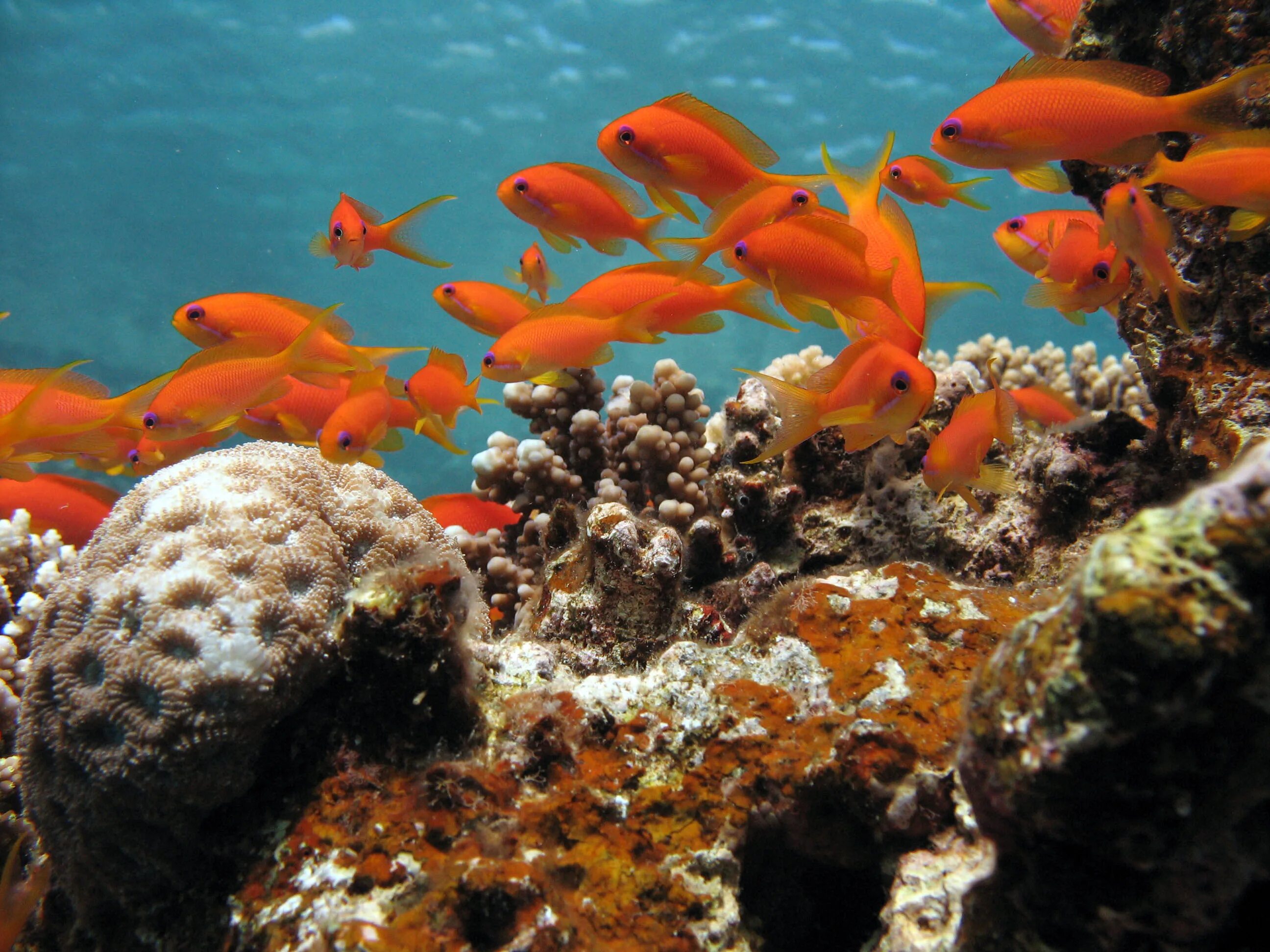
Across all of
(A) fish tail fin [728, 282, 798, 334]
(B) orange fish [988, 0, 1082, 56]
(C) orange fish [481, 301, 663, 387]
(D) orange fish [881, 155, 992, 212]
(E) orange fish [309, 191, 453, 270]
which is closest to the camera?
(A) fish tail fin [728, 282, 798, 334]

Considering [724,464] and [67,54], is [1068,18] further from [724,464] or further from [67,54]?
[67,54]

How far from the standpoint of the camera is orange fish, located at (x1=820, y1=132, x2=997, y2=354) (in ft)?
9.00

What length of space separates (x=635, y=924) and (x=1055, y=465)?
8.62 feet

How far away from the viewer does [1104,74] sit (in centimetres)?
246

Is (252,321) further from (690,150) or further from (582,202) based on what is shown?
(690,150)

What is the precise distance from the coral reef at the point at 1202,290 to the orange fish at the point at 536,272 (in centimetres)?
306

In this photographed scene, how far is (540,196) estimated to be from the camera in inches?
135

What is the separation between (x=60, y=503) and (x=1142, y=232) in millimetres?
5739

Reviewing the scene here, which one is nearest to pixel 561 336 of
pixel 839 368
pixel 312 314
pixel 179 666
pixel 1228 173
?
pixel 839 368

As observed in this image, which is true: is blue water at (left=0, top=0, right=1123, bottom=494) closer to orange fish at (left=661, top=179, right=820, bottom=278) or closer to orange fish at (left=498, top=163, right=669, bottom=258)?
orange fish at (left=498, top=163, right=669, bottom=258)

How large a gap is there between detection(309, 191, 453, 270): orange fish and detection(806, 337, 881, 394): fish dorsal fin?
2.61 m

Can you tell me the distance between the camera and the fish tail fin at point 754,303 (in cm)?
298

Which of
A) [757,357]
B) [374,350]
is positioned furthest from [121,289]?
[374,350]

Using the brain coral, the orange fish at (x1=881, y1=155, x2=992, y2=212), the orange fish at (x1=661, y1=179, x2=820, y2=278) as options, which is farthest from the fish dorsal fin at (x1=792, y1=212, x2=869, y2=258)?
the brain coral
